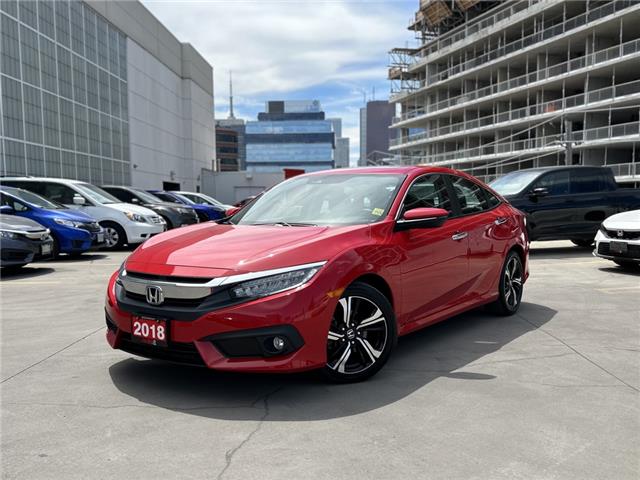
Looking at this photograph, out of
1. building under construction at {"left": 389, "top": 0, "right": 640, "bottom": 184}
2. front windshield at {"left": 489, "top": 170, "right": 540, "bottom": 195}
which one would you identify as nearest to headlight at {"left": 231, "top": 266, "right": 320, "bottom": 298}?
front windshield at {"left": 489, "top": 170, "right": 540, "bottom": 195}

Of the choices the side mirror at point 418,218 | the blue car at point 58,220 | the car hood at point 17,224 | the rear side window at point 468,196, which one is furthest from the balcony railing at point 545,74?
the side mirror at point 418,218

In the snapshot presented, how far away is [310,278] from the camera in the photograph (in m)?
3.50

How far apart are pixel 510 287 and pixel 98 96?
3690 centimetres

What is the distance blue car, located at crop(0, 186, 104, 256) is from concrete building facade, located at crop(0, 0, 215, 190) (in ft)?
56.9

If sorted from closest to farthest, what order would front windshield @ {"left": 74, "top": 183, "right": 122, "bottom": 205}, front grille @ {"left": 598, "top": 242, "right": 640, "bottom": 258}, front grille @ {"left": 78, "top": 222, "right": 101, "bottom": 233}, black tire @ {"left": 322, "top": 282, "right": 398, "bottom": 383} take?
black tire @ {"left": 322, "top": 282, "right": 398, "bottom": 383}
front grille @ {"left": 598, "top": 242, "right": 640, "bottom": 258}
front grille @ {"left": 78, "top": 222, "right": 101, "bottom": 233}
front windshield @ {"left": 74, "top": 183, "right": 122, "bottom": 205}

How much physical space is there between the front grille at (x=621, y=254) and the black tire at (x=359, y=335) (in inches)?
243

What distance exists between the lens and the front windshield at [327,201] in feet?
14.4

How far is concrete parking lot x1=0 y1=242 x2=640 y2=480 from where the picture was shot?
106 inches

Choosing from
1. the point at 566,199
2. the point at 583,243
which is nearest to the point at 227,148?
the point at 583,243

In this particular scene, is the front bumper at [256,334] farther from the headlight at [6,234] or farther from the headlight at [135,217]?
the headlight at [135,217]

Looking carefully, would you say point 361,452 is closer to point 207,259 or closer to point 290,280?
point 290,280

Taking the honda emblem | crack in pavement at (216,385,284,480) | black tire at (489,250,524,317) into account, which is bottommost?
crack in pavement at (216,385,284,480)

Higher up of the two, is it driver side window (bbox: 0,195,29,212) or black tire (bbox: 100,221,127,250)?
driver side window (bbox: 0,195,29,212)

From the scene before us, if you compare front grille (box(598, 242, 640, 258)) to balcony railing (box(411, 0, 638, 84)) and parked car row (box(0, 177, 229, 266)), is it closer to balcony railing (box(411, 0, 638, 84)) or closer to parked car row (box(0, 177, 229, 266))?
parked car row (box(0, 177, 229, 266))
